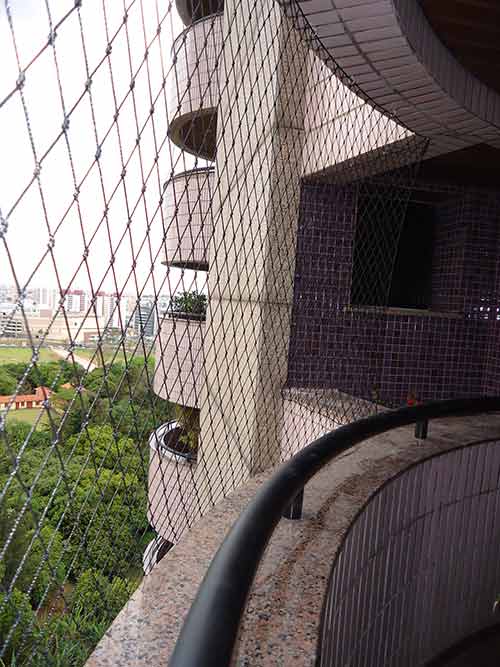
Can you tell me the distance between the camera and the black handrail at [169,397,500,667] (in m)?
0.49

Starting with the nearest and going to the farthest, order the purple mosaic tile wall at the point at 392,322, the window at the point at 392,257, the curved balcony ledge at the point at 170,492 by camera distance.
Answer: the purple mosaic tile wall at the point at 392,322
the window at the point at 392,257
the curved balcony ledge at the point at 170,492

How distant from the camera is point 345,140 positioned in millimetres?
4488

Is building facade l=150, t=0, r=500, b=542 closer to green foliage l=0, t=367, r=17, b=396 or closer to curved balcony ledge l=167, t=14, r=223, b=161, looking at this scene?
curved balcony ledge l=167, t=14, r=223, b=161

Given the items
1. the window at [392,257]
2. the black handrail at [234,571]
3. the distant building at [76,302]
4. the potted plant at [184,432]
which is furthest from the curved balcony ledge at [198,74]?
the black handrail at [234,571]

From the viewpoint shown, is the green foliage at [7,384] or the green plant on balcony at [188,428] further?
the green plant on balcony at [188,428]

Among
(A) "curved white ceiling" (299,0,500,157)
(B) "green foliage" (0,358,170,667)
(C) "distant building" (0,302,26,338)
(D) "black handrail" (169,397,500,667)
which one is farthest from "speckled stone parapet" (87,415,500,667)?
(A) "curved white ceiling" (299,0,500,157)

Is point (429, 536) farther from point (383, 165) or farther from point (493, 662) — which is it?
point (383, 165)

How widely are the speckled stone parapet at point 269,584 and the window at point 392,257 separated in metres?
4.03

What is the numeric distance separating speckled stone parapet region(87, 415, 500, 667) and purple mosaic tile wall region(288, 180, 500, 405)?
12.3 ft

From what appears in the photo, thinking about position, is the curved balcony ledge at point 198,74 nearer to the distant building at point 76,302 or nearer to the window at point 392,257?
the window at point 392,257

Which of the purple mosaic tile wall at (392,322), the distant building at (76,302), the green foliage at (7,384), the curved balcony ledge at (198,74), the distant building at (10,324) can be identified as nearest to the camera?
the distant building at (10,324)

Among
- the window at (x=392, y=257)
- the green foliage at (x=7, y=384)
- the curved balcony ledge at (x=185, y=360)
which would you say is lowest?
the green foliage at (x=7, y=384)

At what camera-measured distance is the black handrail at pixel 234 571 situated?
1.60ft

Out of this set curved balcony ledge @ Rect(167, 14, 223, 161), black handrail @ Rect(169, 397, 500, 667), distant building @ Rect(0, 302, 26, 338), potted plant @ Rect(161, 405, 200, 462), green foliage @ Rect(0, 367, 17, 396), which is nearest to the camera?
black handrail @ Rect(169, 397, 500, 667)
